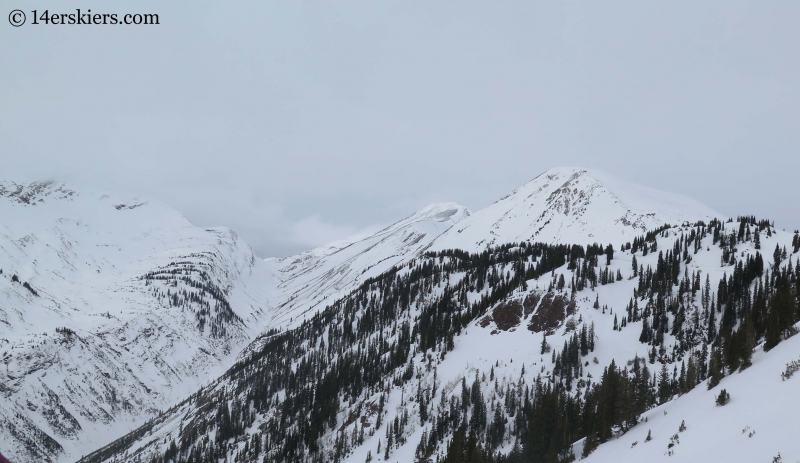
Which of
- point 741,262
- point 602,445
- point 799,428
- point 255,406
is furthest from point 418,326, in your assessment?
point 799,428

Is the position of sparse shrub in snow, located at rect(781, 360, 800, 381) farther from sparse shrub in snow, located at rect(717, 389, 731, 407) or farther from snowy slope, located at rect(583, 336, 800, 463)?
sparse shrub in snow, located at rect(717, 389, 731, 407)

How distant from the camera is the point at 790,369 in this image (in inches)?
1105

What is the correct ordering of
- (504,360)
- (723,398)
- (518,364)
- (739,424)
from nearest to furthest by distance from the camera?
A: (739,424) < (723,398) < (518,364) < (504,360)

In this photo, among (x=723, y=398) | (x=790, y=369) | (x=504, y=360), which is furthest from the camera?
(x=504, y=360)

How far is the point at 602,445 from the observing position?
1793 inches

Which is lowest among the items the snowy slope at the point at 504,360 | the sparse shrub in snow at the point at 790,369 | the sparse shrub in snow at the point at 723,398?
the snowy slope at the point at 504,360

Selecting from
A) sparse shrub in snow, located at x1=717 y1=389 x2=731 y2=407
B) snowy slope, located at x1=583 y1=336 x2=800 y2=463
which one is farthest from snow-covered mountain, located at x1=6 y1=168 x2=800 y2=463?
sparse shrub in snow, located at x1=717 y1=389 x2=731 y2=407

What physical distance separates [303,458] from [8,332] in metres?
167

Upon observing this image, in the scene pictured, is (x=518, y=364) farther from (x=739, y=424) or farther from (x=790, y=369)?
(x=739, y=424)

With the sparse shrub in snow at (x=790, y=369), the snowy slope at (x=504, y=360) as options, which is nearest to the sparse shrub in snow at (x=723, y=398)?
the sparse shrub in snow at (x=790, y=369)

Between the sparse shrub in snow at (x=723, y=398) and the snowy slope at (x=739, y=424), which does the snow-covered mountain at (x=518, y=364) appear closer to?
the snowy slope at (x=739, y=424)

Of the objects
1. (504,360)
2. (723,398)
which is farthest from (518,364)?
(723,398)

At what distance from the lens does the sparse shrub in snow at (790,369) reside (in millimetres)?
27730

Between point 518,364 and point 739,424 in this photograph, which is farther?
point 518,364
